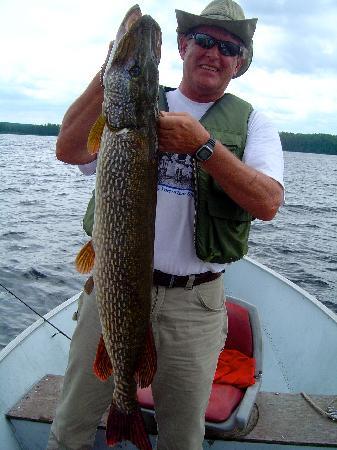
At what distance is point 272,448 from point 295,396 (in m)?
0.73

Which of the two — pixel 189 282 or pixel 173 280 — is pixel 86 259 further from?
pixel 189 282

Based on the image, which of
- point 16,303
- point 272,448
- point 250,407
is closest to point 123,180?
point 250,407

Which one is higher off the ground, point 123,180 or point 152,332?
point 123,180

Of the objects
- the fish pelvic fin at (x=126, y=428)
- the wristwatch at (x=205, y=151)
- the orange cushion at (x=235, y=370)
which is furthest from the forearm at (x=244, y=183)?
the orange cushion at (x=235, y=370)

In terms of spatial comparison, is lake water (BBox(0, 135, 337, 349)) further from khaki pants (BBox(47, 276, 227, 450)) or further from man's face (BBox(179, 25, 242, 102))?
man's face (BBox(179, 25, 242, 102))

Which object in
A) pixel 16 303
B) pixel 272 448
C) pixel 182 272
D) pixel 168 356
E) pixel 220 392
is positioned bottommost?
pixel 16 303

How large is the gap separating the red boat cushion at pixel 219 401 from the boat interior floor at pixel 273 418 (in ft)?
0.48

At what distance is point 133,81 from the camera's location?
8.18 feet

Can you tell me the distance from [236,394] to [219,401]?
0.20 metres

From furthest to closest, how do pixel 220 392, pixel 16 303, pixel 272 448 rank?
pixel 16 303 < pixel 220 392 < pixel 272 448

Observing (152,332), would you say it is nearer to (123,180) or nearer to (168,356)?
(168,356)

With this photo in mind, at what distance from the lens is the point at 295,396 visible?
14.4 feet

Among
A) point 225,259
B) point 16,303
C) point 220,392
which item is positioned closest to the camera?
point 225,259

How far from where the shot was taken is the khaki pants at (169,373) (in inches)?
118
